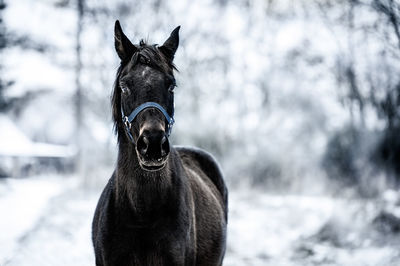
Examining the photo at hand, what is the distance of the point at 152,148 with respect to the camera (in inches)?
79.9

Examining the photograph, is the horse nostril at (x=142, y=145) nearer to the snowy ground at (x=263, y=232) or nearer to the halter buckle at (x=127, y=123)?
the halter buckle at (x=127, y=123)

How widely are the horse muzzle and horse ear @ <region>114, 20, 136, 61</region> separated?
0.85 m

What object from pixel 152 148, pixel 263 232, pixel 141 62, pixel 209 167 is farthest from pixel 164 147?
pixel 263 232

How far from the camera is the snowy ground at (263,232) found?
6.01 meters

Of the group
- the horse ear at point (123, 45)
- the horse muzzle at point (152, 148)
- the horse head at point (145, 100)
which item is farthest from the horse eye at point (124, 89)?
the horse muzzle at point (152, 148)

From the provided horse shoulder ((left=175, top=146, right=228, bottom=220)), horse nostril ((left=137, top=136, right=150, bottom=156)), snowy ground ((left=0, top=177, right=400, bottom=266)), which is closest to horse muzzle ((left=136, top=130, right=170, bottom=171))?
horse nostril ((left=137, top=136, right=150, bottom=156))

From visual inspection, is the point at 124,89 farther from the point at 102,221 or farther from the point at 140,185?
the point at 102,221

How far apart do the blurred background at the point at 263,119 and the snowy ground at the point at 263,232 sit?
0.14 feet

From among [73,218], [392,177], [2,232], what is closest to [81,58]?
[73,218]

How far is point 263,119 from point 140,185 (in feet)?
42.1

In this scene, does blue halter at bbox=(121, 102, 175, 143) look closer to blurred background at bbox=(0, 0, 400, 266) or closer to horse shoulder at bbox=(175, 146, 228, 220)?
horse shoulder at bbox=(175, 146, 228, 220)

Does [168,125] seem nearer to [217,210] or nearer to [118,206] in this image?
[118,206]

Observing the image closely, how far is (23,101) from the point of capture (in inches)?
813

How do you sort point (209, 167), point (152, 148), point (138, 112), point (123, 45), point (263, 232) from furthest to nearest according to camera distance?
point (263, 232)
point (209, 167)
point (123, 45)
point (138, 112)
point (152, 148)
